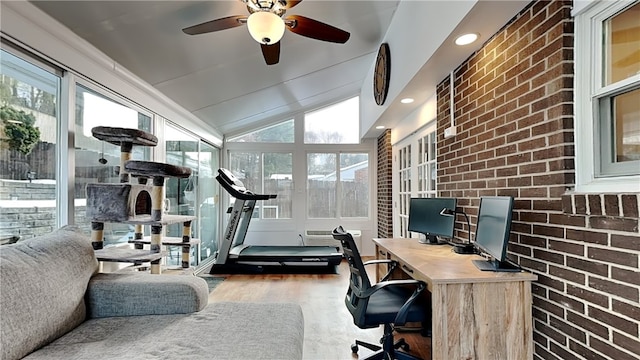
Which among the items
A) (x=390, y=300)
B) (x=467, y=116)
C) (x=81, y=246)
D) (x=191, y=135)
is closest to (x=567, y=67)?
(x=467, y=116)

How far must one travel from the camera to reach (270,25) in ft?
6.32

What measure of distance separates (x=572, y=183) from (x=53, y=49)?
2.92m

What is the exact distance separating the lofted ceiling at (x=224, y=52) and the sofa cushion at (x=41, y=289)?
1.33 metres

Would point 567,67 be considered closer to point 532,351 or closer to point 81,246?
point 532,351

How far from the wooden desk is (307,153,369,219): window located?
4396mm

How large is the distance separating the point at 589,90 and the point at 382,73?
2.61m

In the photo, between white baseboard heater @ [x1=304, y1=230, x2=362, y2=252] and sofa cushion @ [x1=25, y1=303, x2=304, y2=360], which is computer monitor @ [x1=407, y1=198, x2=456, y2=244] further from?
white baseboard heater @ [x1=304, y1=230, x2=362, y2=252]

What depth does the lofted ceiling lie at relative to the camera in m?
2.18

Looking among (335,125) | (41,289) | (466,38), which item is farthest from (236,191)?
(466,38)

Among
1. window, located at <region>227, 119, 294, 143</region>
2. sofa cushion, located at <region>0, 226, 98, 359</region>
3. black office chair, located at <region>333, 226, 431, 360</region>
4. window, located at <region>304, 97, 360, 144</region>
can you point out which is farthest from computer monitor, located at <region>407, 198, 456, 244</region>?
window, located at <region>227, 119, 294, 143</region>

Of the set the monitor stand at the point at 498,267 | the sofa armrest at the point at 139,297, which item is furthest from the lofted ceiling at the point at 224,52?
the monitor stand at the point at 498,267

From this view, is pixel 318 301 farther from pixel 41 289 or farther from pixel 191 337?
pixel 41 289

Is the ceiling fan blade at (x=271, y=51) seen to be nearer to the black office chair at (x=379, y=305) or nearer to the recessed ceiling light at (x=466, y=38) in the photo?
the recessed ceiling light at (x=466, y=38)

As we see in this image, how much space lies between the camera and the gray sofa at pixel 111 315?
1.27m
